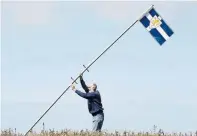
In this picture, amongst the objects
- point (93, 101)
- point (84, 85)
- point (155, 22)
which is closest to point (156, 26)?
point (155, 22)

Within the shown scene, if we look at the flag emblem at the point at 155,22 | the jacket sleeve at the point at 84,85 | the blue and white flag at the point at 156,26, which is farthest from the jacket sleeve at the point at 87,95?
the flag emblem at the point at 155,22

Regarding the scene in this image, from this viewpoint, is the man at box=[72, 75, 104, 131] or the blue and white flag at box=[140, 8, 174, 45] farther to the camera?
the blue and white flag at box=[140, 8, 174, 45]

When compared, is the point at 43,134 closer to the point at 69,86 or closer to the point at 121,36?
the point at 69,86

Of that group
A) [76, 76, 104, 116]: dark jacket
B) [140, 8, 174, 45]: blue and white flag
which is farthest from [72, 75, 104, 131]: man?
[140, 8, 174, 45]: blue and white flag

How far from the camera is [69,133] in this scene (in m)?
12.5

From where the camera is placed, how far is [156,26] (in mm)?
14930

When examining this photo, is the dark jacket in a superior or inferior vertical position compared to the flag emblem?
inferior

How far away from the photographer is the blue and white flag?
48.7 ft

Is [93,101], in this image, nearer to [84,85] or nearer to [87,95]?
[87,95]

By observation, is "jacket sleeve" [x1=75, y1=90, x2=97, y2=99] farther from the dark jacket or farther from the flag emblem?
the flag emblem

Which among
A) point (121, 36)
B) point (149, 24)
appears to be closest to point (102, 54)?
point (121, 36)

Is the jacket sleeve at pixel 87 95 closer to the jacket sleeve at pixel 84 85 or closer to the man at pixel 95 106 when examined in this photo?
the man at pixel 95 106

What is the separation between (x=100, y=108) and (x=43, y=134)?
203 cm

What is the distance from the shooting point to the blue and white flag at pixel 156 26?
48.7ft
